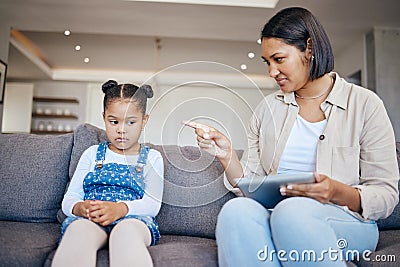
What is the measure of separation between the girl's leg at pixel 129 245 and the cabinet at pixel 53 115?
545 cm

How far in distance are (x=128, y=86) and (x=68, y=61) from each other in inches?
188

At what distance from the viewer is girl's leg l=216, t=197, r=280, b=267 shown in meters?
0.91

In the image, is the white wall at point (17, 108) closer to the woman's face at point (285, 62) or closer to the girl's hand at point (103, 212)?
the girl's hand at point (103, 212)

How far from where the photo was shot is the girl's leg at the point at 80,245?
0.95m

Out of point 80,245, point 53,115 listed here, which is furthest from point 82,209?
point 53,115

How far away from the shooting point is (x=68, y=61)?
5793mm

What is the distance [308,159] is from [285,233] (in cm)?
35

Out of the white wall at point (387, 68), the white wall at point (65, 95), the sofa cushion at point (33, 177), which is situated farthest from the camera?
the white wall at point (65, 95)

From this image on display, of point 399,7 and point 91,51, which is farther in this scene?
point 91,51

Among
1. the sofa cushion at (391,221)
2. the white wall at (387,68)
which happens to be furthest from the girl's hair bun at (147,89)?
the white wall at (387,68)

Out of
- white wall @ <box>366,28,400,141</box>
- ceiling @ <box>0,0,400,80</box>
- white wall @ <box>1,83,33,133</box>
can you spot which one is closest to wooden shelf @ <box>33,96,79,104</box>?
white wall @ <box>1,83,33,133</box>

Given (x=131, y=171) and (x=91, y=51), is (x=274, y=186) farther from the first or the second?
(x=91, y=51)

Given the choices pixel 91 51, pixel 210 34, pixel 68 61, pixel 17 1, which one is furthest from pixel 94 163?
pixel 68 61

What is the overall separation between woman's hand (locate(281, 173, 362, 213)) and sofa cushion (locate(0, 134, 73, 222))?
838mm
